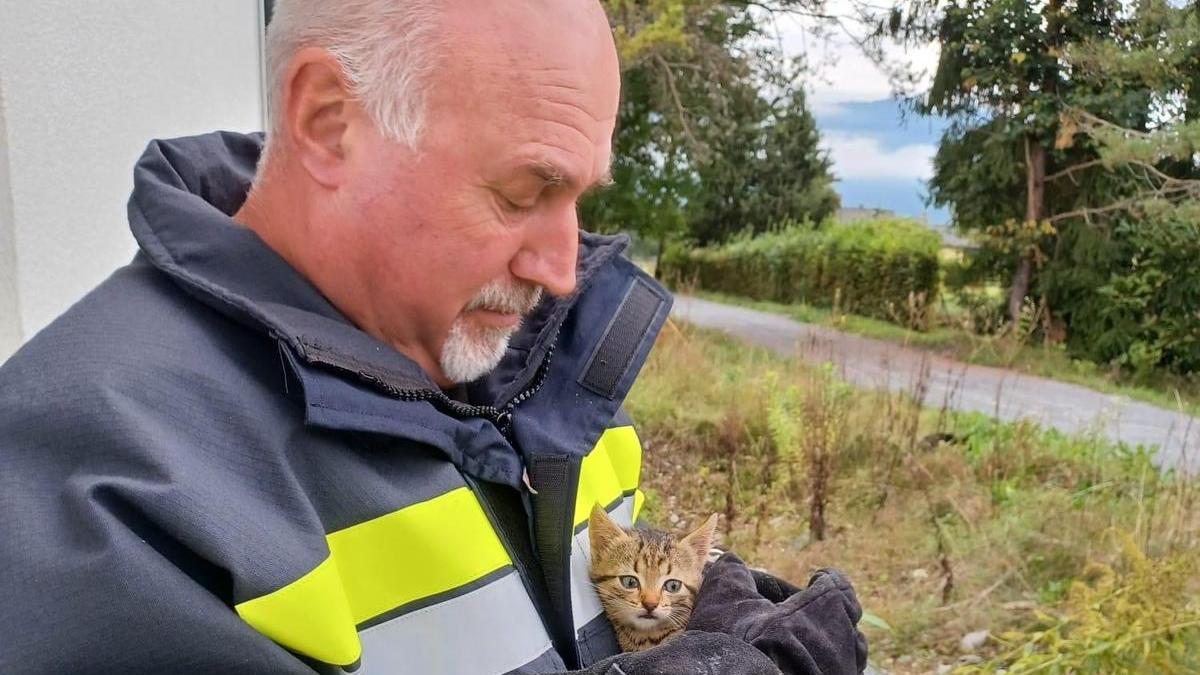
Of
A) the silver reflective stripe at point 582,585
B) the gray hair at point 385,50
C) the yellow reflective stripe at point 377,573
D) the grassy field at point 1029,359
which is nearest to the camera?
the yellow reflective stripe at point 377,573

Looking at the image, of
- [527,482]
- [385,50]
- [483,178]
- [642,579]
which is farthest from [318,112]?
[642,579]

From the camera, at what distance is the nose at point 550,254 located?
52.9 inches

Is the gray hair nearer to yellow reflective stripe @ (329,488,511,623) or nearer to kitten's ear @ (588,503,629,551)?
yellow reflective stripe @ (329,488,511,623)

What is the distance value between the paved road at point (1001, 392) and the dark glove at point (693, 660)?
4286 millimetres

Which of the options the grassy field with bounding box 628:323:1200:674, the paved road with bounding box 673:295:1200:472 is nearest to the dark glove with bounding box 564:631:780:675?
the grassy field with bounding box 628:323:1200:674

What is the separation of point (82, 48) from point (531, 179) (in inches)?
53.5

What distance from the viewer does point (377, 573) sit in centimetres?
110

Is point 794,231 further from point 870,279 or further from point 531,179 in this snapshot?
point 531,179

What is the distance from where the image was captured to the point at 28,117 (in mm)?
1800

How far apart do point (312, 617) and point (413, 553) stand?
0.67 feet

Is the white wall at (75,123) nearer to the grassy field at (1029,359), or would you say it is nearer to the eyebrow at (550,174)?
the eyebrow at (550,174)

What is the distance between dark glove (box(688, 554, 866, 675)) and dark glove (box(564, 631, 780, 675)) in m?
0.15

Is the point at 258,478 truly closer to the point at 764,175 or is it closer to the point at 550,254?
the point at 550,254

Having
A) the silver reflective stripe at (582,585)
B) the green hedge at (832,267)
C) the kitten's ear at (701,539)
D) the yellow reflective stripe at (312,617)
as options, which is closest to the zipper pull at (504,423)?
the silver reflective stripe at (582,585)
